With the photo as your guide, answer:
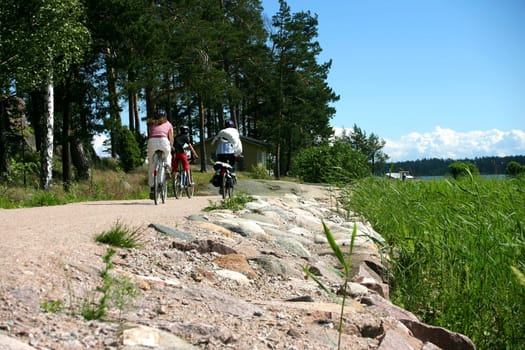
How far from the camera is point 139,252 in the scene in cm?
429

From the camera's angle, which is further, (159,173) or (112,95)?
(112,95)

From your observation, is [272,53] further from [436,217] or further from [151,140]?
[436,217]

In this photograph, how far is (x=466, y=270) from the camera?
4598mm

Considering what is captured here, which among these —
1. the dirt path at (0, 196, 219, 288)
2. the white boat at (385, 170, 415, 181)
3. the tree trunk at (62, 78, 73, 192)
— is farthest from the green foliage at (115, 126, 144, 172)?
the dirt path at (0, 196, 219, 288)

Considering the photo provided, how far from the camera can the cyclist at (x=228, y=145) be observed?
1153 centimetres

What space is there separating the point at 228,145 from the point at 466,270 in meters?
7.56

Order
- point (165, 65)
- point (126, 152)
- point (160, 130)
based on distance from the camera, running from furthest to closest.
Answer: point (126, 152), point (165, 65), point (160, 130)

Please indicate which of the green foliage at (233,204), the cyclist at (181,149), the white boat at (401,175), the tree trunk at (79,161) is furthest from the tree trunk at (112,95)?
the green foliage at (233,204)

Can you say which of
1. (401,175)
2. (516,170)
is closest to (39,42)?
(401,175)

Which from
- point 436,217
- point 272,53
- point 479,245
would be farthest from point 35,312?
point 272,53

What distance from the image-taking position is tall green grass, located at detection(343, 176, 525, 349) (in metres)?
4.22

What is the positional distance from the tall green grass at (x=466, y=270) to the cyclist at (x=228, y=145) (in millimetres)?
5028

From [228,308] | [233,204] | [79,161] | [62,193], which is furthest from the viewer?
[79,161]

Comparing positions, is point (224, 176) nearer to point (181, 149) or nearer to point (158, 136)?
point (181, 149)
